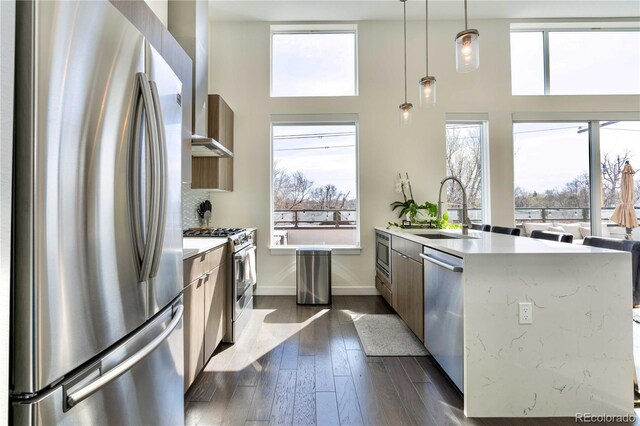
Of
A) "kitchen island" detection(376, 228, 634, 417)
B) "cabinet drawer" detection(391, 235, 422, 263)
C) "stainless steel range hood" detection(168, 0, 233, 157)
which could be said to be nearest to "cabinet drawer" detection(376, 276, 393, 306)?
"cabinet drawer" detection(391, 235, 422, 263)

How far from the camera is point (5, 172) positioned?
66 cm

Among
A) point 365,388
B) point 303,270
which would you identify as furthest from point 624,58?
point 365,388

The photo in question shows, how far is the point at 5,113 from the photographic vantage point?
0.66 m

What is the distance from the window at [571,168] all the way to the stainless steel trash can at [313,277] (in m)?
2.84

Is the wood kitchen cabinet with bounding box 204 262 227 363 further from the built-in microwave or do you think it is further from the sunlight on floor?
the built-in microwave

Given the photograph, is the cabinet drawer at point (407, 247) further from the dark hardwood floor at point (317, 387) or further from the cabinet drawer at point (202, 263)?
the cabinet drawer at point (202, 263)

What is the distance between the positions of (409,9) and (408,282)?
3.50 m

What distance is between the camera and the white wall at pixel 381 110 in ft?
13.7

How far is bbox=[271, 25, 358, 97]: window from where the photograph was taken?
4.30m

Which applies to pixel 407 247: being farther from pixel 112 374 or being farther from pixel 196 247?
pixel 112 374

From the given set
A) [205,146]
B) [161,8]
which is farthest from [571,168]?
[161,8]

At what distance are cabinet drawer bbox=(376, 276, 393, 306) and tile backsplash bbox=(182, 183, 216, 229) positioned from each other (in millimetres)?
2388

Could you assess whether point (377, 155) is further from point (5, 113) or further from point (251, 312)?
point (5, 113)

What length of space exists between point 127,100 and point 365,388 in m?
2.00
